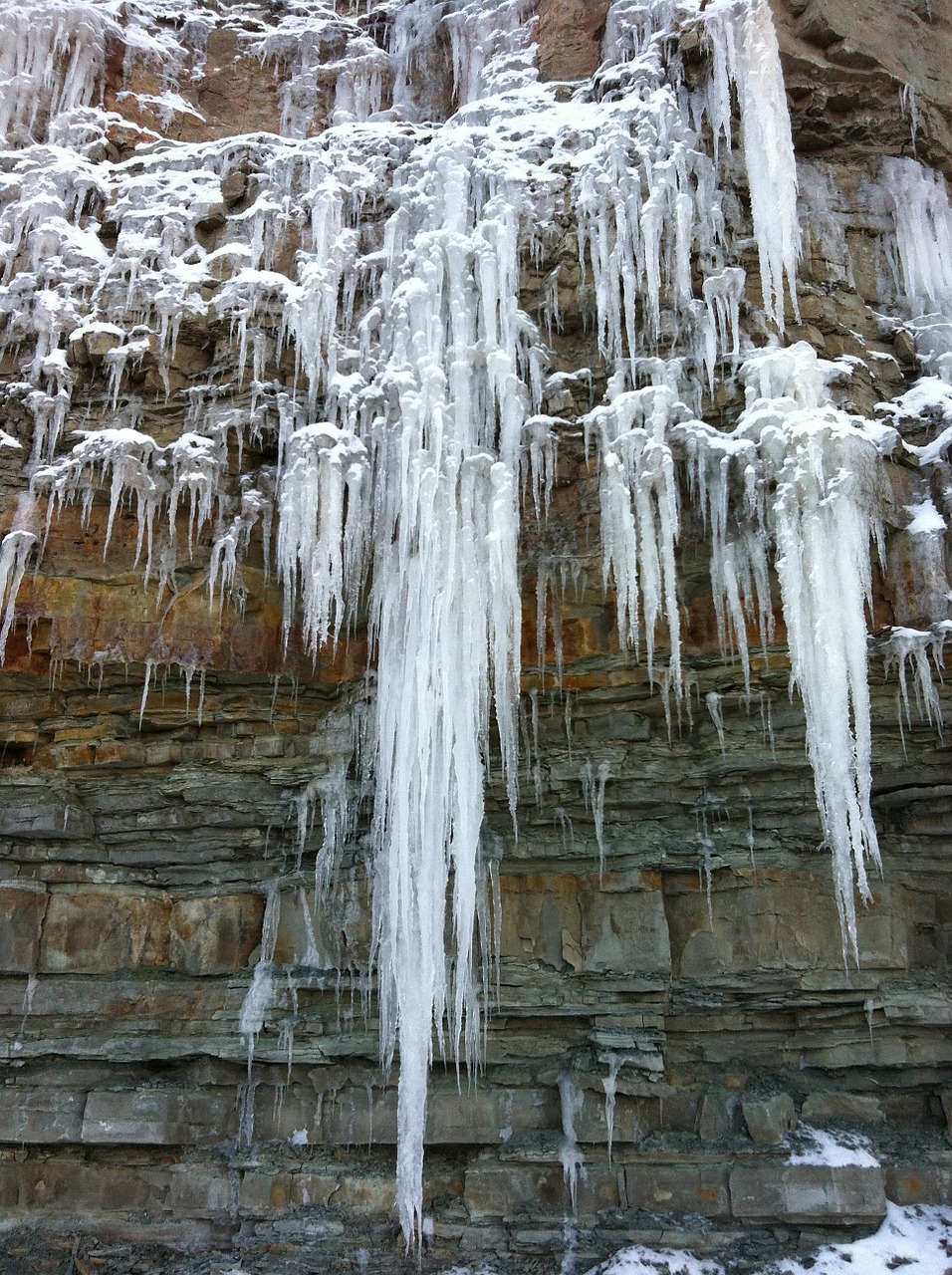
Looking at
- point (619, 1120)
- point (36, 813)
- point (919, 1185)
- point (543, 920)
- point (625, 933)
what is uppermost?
point (36, 813)

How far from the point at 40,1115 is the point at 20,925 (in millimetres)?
1515

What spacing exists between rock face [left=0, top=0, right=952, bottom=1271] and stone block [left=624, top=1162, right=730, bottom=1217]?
0.11ft

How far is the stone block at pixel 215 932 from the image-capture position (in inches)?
309

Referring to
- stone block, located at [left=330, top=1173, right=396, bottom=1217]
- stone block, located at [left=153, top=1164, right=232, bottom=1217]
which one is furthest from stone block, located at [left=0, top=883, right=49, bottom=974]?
stone block, located at [left=330, top=1173, right=396, bottom=1217]

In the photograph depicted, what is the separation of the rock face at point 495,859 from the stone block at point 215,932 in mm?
27

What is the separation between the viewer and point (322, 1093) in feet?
25.2

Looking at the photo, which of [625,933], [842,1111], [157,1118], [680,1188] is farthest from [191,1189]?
[842,1111]

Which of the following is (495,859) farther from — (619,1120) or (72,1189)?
(72,1189)

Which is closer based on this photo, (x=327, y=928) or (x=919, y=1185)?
(x=919, y=1185)

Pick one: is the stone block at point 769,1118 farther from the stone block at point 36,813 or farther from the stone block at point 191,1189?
the stone block at point 36,813

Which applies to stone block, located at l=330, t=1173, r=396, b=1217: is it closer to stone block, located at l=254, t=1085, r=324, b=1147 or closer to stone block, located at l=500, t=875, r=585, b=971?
stone block, located at l=254, t=1085, r=324, b=1147

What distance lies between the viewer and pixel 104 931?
7.84 m

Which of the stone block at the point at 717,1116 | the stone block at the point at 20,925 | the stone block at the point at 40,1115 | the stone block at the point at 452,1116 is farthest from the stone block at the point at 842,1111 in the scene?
the stone block at the point at 20,925

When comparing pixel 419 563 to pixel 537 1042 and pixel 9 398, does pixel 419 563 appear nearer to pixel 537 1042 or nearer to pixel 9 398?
pixel 9 398
